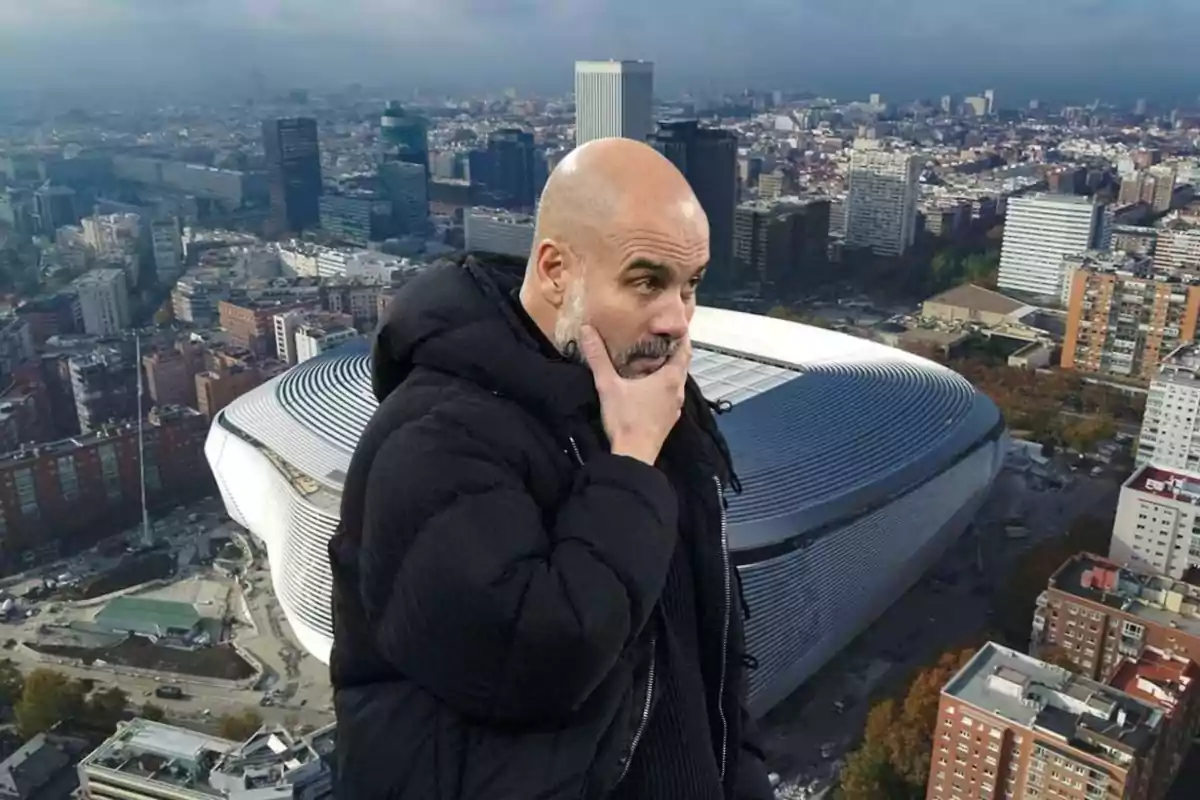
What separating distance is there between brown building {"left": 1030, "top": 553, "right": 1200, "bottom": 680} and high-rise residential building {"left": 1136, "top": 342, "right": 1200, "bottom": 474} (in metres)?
2.70

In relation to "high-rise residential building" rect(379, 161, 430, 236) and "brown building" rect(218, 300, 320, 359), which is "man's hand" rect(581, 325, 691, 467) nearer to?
"brown building" rect(218, 300, 320, 359)

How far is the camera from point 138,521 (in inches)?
282

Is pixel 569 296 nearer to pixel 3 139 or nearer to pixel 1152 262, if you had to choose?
pixel 1152 262

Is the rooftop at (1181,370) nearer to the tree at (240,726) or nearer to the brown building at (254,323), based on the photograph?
the tree at (240,726)

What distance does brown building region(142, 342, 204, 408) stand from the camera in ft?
28.6

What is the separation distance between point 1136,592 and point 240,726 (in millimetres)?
4131

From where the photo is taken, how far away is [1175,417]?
7.11m

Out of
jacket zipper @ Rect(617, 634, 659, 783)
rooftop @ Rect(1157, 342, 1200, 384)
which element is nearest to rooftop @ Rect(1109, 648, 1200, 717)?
rooftop @ Rect(1157, 342, 1200, 384)

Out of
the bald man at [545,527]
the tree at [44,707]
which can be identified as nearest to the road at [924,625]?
the tree at [44,707]

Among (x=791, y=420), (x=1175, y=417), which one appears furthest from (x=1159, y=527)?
(x=791, y=420)

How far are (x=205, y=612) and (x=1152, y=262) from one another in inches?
355

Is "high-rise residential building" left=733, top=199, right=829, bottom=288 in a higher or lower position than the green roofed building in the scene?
higher

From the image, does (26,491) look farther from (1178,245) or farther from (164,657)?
(1178,245)

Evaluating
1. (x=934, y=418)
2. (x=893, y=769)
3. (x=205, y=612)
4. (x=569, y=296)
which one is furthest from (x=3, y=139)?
(x=569, y=296)
